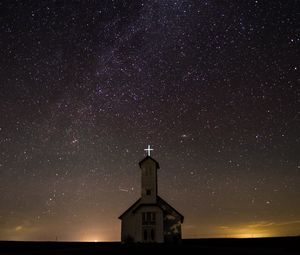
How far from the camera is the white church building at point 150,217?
43.7 m

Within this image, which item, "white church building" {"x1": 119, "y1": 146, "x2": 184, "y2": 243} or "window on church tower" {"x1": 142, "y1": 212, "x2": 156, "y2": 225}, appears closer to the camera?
"white church building" {"x1": 119, "y1": 146, "x2": 184, "y2": 243}

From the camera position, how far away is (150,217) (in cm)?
4428

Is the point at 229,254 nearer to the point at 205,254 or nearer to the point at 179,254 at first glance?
the point at 205,254

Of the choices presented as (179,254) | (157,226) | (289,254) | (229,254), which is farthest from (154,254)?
(157,226)

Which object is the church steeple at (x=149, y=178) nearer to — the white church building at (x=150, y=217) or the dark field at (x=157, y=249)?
the white church building at (x=150, y=217)

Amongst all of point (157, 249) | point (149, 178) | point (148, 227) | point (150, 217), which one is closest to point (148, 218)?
point (150, 217)

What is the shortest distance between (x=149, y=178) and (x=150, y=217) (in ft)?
16.1

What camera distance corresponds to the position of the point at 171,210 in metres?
45.3

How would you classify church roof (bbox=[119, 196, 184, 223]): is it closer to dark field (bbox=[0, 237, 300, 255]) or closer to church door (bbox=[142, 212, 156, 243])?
church door (bbox=[142, 212, 156, 243])

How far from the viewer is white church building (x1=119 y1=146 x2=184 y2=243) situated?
4372 cm

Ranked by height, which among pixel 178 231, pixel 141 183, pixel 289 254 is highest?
pixel 141 183

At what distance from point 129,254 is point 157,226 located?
2196cm

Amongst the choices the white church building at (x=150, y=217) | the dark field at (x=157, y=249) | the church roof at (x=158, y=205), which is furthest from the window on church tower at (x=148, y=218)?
the dark field at (x=157, y=249)

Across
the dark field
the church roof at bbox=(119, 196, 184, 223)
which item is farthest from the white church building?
the dark field
